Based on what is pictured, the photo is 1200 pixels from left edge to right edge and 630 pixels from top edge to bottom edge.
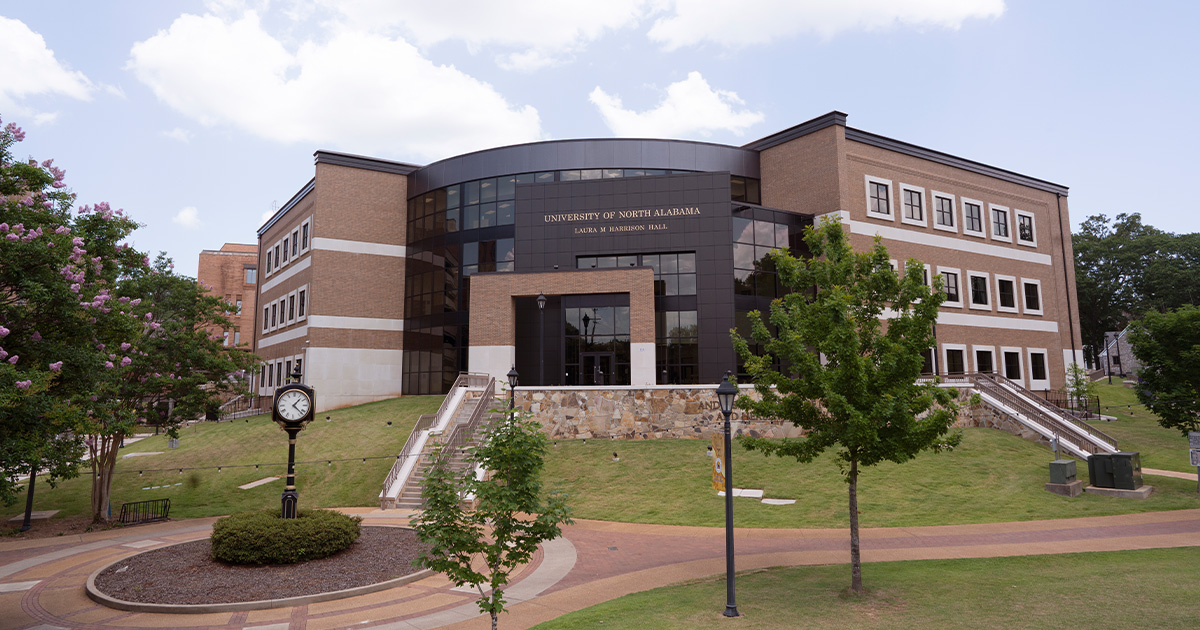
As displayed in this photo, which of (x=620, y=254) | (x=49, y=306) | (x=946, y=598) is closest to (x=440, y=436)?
(x=49, y=306)

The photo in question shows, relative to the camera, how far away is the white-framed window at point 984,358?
4125 centimetres

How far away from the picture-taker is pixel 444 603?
11891 mm

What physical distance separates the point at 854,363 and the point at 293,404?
43.3ft

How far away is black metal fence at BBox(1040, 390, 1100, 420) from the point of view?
3768 cm

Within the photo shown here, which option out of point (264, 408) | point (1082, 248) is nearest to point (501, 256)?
point (264, 408)

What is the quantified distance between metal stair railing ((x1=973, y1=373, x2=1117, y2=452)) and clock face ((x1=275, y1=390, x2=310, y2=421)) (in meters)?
28.8

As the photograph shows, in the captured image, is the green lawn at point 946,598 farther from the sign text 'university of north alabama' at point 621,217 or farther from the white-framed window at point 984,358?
the white-framed window at point 984,358

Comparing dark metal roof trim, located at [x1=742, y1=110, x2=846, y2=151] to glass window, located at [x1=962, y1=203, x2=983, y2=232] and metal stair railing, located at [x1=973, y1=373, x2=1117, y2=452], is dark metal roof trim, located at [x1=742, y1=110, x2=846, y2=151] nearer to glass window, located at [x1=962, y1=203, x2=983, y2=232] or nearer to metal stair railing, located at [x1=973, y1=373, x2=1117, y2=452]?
glass window, located at [x1=962, y1=203, x2=983, y2=232]

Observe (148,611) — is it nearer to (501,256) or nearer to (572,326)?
(572,326)

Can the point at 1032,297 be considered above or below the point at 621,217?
below

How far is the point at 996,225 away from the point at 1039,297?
6.00 meters

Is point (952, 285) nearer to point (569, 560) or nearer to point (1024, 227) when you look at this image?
point (1024, 227)

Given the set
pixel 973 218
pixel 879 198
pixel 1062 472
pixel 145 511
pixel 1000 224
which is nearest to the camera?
pixel 1062 472

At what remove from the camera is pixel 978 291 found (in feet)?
140
